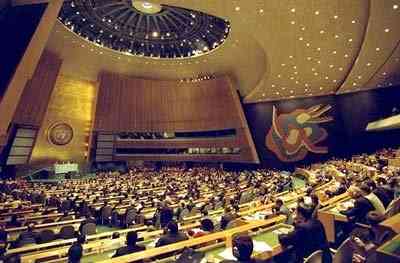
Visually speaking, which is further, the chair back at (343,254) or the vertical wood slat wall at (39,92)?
the vertical wood slat wall at (39,92)

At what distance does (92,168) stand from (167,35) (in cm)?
1730

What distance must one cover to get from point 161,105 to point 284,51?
19193 millimetres

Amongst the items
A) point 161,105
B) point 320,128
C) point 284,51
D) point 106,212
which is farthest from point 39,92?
point 320,128

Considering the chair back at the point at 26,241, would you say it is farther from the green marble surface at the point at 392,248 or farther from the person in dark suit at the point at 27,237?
the green marble surface at the point at 392,248

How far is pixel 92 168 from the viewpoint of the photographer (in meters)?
34.7

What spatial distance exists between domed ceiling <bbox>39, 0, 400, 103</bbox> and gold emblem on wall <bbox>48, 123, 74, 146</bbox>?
5.68 meters

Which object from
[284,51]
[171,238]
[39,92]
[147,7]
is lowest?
[171,238]

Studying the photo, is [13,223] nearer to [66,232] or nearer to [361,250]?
[66,232]

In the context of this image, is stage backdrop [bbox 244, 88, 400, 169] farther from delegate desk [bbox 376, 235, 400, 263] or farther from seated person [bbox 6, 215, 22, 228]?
delegate desk [bbox 376, 235, 400, 263]

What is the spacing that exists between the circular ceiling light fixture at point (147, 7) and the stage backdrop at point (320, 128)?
1458cm

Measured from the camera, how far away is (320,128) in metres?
28.9

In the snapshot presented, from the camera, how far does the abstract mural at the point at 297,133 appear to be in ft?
94.8

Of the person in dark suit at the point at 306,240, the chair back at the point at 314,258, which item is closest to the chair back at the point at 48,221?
the person in dark suit at the point at 306,240

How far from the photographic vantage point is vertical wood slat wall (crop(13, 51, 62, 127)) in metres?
27.1
